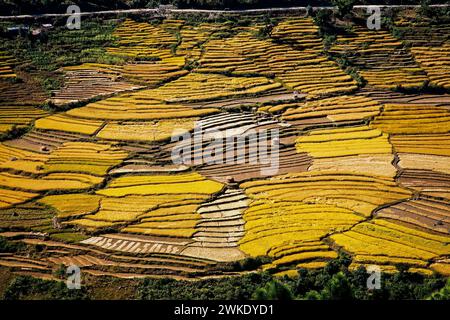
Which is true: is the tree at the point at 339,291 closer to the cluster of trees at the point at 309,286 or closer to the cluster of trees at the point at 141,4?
the cluster of trees at the point at 309,286

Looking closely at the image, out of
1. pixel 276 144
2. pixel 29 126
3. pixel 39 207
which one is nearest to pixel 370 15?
pixel 276 144

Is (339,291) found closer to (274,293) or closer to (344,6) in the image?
(274,293)

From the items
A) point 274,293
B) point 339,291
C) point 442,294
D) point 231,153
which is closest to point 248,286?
point 274,293

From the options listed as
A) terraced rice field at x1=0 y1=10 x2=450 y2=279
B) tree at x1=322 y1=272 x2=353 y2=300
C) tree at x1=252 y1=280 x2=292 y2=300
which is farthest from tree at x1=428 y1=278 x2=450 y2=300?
tree at x1=252 y1=280 x2=292 y2=300

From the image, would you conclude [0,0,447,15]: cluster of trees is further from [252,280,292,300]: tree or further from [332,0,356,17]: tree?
[252,280,292,300]: tree

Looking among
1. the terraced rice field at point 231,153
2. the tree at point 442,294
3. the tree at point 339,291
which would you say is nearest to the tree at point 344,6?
the terraced rice field at point 231,153
